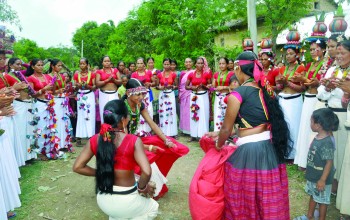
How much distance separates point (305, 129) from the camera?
17.8 feet

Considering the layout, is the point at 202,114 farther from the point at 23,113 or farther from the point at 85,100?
the point at 23,113

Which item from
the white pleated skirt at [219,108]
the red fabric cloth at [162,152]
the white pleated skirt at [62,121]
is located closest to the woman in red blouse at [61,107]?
the white pleated skirt at [62,121]

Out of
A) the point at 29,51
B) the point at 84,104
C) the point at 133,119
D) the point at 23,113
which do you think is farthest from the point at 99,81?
the point at 29,51

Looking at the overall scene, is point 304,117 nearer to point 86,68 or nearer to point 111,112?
point 111,112

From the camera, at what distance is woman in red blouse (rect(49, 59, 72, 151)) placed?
24.3 ft

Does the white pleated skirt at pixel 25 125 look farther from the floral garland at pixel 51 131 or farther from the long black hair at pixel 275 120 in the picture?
the long black hair at pixel 275 120

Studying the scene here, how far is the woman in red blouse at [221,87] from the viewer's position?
23.9 feet

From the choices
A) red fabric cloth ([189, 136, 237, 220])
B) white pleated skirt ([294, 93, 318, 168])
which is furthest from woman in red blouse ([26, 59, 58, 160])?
white pleated skirt ([294, 93, 318, 168])

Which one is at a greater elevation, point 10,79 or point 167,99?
point 10,79

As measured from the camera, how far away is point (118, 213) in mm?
3031

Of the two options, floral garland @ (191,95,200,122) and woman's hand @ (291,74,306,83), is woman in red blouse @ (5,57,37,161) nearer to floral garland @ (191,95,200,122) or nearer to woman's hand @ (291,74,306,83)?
floral garland @ (191,95,200,122)

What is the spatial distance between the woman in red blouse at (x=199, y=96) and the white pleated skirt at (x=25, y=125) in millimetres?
3834

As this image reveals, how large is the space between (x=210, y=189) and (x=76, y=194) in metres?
2.83

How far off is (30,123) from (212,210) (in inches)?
197
